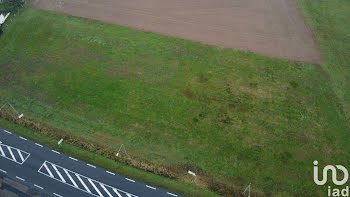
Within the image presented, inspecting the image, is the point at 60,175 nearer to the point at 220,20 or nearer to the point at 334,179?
the point at 334,179

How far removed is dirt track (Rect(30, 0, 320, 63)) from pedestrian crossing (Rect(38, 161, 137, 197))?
87.3 feet

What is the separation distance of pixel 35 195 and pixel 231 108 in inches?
951

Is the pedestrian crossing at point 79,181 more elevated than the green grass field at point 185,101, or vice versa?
the green grass field at point 185,101

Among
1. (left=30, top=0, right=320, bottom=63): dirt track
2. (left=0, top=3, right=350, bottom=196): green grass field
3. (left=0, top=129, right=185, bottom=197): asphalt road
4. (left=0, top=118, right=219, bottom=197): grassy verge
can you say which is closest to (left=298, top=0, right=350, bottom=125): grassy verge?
(left=0, top=3, right=350, bottom=196): green grass field

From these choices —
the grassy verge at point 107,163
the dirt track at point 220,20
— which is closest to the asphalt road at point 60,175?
the grassy verge at point 107,163

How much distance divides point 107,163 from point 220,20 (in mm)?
31155

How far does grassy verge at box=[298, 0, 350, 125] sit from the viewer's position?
36.1 metres

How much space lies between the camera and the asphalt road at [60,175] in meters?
26.8

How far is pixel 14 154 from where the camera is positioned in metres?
29.9

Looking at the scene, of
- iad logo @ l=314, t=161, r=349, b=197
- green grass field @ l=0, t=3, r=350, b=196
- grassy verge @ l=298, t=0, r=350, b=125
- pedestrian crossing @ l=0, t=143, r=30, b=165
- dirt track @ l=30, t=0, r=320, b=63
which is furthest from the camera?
dirt track @ l=30, t=0, r=320, b=63

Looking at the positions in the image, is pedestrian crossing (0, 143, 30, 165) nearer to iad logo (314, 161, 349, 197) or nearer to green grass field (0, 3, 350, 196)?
green grass field (0, 3, 350, 196)

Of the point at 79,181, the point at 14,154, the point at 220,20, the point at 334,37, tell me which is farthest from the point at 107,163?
the point at 334,37

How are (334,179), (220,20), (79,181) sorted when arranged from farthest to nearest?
(220,20) → (79,181) → (334,179)

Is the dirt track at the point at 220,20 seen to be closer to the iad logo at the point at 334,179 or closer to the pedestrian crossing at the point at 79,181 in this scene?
the iad logo at the point at 334,179
